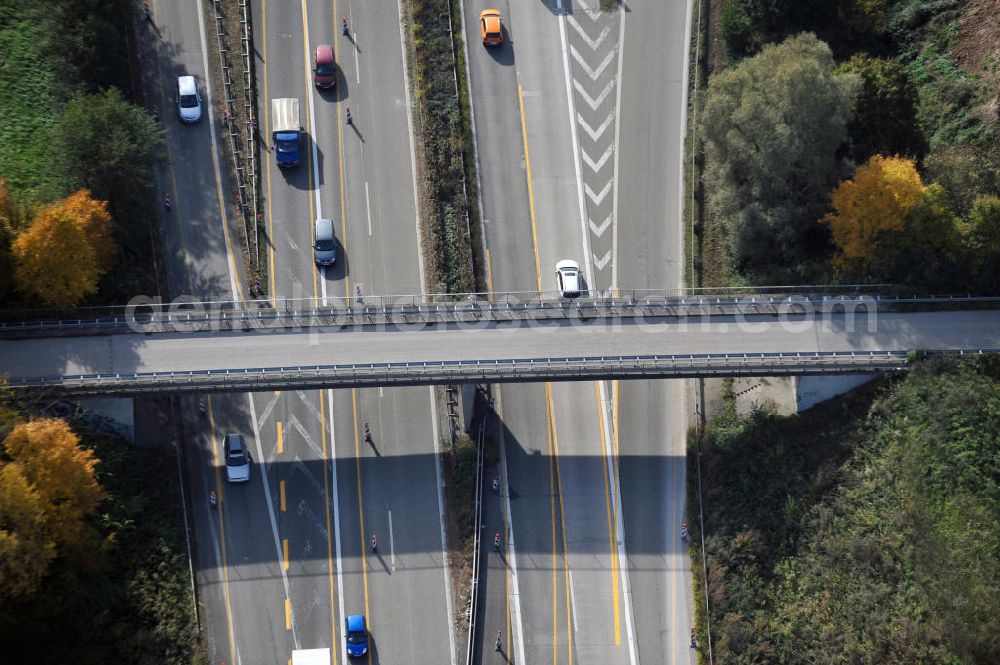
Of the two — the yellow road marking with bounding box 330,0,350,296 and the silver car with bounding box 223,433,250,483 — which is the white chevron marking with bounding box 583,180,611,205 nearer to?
the yellow road marking with bounding box 330,0,350,296

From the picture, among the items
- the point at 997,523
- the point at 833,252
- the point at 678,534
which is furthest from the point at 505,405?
the point at 997,523

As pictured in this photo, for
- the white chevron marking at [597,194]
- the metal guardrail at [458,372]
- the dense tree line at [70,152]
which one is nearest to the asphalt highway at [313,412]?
the dense tree line at [70,152]

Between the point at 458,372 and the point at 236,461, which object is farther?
the point at 236,461

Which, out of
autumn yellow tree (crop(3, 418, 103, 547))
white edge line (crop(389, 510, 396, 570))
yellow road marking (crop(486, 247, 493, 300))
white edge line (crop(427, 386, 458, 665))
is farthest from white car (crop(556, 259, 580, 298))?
autumn yellow tree (crop(3, 418, 103, 547))

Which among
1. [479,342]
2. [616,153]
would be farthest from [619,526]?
[616,153]

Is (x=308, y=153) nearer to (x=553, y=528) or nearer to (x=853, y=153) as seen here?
(x=553, y=528)

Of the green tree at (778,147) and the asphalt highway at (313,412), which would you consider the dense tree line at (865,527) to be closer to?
the green tree at (778,147)
